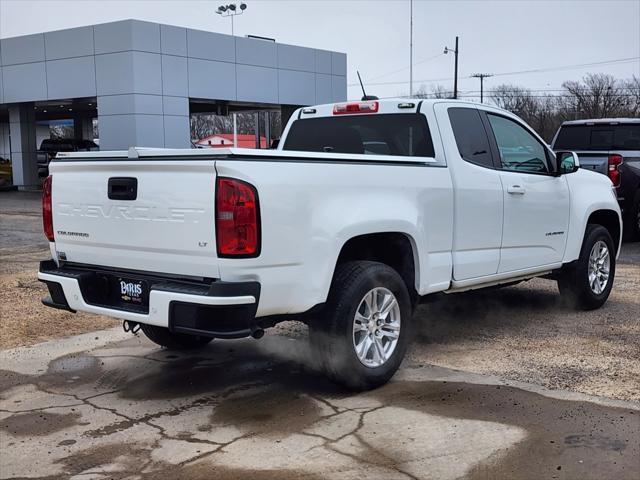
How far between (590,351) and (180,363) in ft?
10.9

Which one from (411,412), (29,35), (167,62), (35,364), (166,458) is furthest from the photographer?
(29,35)

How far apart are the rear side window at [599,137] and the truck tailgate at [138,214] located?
10061 millimetres

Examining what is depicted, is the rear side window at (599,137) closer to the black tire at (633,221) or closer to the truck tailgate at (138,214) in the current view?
the black tire at (633,221)

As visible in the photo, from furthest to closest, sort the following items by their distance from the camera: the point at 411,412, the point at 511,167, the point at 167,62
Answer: the point at 167,62
the point at 511,167
the point at 411,412

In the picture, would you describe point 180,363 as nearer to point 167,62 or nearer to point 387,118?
A: point 387,118

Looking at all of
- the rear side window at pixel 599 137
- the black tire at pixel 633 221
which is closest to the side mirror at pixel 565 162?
the black tire at pixel 633 221

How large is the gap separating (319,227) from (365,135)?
194 cm

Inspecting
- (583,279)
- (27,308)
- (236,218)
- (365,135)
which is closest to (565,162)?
(583,279)

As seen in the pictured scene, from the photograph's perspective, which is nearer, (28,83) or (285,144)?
(285,144)

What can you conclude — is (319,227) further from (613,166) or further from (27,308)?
(613,166)

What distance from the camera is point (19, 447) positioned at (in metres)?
4.16

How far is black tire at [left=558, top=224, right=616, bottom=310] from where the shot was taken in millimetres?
7301

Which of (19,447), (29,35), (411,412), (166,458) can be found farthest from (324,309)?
(29,35)

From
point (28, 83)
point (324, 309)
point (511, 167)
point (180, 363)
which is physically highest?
point (28, 83)
